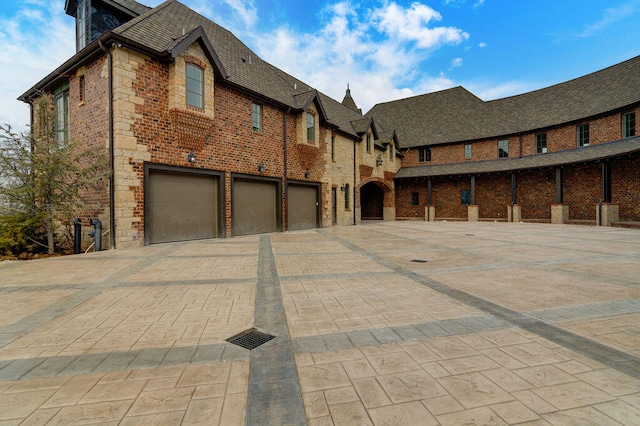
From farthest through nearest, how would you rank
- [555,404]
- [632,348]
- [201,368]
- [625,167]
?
[625,167]
[632,348]
[201,368]
[555,404]

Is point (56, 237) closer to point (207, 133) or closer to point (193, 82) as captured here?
point (207, 133)

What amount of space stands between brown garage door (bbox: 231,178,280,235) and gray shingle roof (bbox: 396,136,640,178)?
674 inches

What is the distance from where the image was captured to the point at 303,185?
16.5m

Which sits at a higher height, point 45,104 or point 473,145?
point 473,145

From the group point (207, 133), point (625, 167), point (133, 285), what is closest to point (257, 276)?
point (133, 285)

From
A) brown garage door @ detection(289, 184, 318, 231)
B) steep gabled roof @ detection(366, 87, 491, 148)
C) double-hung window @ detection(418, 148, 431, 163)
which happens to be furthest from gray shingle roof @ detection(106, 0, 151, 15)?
A: double-hung window @ detection(418, 148, 431, 163)

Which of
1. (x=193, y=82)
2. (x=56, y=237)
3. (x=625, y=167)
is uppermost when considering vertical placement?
(x=193, y=82)

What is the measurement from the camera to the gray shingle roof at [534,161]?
17.5m

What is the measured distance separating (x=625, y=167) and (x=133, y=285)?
1059 inches

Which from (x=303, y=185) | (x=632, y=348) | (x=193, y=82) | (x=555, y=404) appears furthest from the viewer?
(x=303, y=185)

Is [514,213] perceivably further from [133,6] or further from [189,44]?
[133,6]

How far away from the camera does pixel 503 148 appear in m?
25.2

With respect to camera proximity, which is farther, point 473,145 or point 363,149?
point 473,145

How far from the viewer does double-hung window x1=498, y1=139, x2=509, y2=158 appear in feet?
82.1
